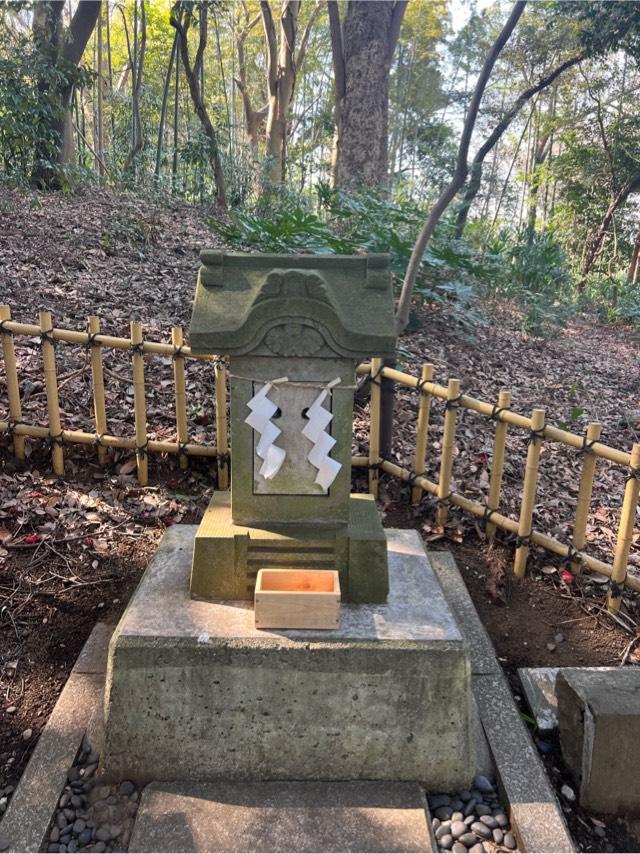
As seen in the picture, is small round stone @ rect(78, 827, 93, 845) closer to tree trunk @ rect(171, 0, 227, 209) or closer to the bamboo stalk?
the bamboo stalk

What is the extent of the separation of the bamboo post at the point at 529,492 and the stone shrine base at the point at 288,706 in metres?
1.39

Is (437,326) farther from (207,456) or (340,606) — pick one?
(340,606)

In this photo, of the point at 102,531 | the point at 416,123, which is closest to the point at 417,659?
the point at 102,531

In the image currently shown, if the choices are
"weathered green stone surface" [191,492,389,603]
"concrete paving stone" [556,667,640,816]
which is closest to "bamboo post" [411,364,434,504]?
"weathered green stone surface" [191,492,389,603]

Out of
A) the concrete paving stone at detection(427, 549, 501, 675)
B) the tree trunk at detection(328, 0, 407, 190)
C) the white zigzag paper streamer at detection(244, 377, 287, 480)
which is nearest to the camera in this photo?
the white zigzag paper streamer at detection(244, 377, 287, 480)

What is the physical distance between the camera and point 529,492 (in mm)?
3678

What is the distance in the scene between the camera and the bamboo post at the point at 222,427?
426 cm

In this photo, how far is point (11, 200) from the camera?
895 cm

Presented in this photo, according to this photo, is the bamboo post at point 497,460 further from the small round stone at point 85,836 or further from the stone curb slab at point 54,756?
the small round stone at point 85,836

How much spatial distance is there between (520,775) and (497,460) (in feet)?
5.95

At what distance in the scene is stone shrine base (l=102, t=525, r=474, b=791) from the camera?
2473 millimetres

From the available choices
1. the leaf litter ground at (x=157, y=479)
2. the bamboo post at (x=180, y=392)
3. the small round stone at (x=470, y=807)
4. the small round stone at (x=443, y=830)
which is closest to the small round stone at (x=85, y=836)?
the leaf litter ground at (x=157, y=479)

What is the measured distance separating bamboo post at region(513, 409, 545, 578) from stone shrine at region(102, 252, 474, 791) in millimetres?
1192

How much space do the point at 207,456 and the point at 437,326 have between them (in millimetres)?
4151
